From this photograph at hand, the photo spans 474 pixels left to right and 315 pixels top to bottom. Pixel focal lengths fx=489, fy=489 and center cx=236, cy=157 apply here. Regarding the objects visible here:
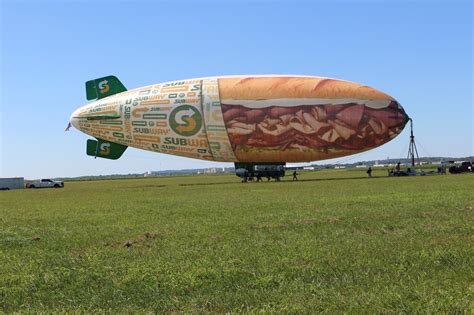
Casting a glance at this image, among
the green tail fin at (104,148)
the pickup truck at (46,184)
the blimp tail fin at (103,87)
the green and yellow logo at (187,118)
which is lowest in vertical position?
the pickup truck at (46,184)

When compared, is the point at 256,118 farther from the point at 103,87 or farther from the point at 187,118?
the point at 103,87

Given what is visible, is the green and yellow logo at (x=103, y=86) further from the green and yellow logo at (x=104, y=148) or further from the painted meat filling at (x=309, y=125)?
the painted meat filling at (x=309, y=125)

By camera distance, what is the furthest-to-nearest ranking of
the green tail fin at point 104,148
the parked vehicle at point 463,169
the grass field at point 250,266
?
the parked vehicle at point 463,169, the green tail fin at point 104,148, the grass field at point 250,266

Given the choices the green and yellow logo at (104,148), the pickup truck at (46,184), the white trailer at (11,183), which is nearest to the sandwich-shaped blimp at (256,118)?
the green and yellow logo at (104,148)

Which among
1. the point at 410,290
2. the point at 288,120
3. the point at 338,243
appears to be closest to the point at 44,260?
the point at 338,243

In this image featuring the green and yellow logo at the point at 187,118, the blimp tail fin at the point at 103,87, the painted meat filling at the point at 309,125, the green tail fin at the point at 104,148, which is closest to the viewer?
the painted meat filling at the point at 309,125

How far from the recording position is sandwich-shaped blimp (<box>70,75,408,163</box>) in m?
42.2

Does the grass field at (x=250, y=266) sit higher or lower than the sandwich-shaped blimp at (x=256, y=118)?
lower

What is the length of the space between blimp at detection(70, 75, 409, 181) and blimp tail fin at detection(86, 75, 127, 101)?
122 inches

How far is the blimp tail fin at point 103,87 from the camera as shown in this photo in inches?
1896

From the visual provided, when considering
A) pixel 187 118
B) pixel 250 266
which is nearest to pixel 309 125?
pixel 187 118

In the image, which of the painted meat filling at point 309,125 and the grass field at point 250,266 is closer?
the grass field at point 250,266

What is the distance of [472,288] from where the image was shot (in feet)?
21.4

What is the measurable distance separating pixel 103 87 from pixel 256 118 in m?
16.4
